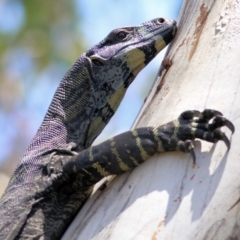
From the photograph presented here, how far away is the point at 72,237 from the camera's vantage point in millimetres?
5062

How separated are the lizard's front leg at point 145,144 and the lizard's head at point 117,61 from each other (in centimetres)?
90

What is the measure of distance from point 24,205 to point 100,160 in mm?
841

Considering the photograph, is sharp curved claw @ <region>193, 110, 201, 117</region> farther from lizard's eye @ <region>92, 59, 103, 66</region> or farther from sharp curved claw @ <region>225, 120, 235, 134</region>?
lizard's eye @ <region>92, 59, 103, 66</region>

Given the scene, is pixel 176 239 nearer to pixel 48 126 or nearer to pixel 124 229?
pixel 124 229

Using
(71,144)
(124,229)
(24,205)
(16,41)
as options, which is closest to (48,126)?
(71,144)

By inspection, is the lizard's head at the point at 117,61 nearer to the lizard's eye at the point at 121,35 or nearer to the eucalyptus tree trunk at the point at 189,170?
the lizard's eye at the point at 121,35

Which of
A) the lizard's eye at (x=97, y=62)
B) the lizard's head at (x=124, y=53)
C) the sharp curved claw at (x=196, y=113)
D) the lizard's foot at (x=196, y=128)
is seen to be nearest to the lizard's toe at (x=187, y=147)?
the lizard's foot at (x=196, y=128)

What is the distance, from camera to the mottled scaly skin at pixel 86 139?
494 cm

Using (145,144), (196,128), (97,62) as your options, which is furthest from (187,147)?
(97,62)

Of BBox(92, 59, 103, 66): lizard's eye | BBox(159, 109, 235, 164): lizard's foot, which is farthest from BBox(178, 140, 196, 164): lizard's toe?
BBox(92, 59, 103, 66): lizard's eye

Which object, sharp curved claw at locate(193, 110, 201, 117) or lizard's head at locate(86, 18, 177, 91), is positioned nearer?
sharp curved claw at locate(193, 110, 201, 117)

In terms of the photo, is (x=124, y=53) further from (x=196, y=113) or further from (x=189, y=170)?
(x=189, y=170)

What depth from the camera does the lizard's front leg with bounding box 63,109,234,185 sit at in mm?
4574

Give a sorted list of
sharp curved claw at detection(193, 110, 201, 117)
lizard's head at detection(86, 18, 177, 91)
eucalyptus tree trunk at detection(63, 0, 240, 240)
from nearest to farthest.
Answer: eucalyptus tree trunk at detection(63, 0, 240, 240), sharp curved claw at detection(193, 110, 201, 117), lizard's head at detection(86, 18, 177, 91)
